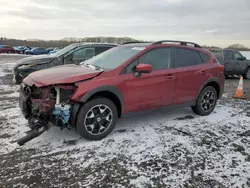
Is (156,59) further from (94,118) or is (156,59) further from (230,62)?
(230,62)

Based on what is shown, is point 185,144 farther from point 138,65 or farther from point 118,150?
point 138,65

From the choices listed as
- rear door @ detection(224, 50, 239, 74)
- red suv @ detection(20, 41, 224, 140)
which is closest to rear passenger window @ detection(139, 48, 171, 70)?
red suv @ detection(20, 41, 224, 140)

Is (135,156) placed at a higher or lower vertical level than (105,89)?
lower

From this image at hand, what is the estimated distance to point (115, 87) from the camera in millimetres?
3953

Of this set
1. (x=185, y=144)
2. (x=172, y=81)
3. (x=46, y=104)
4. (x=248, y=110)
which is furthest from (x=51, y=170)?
(x=248, y=110)

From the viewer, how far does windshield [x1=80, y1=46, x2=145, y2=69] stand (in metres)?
4.31

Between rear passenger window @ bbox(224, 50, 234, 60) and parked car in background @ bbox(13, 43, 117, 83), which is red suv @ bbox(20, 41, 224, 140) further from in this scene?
rear passenger window @ bbox(224, 50, 234, 60)

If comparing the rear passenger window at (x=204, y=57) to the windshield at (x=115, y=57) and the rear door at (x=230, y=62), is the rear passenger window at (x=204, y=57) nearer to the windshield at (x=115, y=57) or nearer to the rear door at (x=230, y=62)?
the windshield at (x=115, y=57)

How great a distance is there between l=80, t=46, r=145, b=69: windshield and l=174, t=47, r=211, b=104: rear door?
39.7 inches

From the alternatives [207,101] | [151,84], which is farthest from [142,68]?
[207,101]

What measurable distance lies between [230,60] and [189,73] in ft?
29.4

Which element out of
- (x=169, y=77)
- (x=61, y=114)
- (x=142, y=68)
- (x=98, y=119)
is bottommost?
(x=98, y=119)

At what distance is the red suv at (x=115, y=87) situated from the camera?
3.65m

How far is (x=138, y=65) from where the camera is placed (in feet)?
13.4
